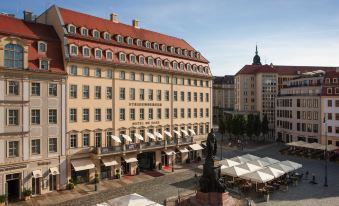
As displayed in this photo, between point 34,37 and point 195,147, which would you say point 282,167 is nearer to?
point 195,147

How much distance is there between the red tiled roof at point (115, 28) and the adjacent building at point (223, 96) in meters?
82.8

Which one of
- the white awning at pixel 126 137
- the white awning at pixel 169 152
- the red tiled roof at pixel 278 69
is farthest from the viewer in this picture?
the red tiled roof at pixel 278 69

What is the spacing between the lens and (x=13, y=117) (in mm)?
31875

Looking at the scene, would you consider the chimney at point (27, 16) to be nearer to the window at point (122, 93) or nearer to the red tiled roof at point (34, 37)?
the red tiled roof at point (34, 37)

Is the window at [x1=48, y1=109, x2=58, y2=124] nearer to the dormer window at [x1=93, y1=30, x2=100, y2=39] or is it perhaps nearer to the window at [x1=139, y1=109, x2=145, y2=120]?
the dormer window at [x1=93, y1=30, x2=100, y2=39]

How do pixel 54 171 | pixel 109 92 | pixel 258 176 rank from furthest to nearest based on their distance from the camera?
pixel 109 92 → pixel 54 171 → pixel 258 176

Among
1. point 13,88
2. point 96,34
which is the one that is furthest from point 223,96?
point 13,88

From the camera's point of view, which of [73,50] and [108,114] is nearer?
[73,50]

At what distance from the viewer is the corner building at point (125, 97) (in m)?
37.6

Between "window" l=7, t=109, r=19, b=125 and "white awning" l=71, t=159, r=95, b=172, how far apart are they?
828 cm

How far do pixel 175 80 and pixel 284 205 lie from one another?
2679 cm

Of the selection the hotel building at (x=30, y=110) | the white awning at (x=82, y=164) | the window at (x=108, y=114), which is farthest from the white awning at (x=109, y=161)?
the window at (x=108, y=114)

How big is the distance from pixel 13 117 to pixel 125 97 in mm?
15115

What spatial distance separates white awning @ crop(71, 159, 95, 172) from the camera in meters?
36.2
